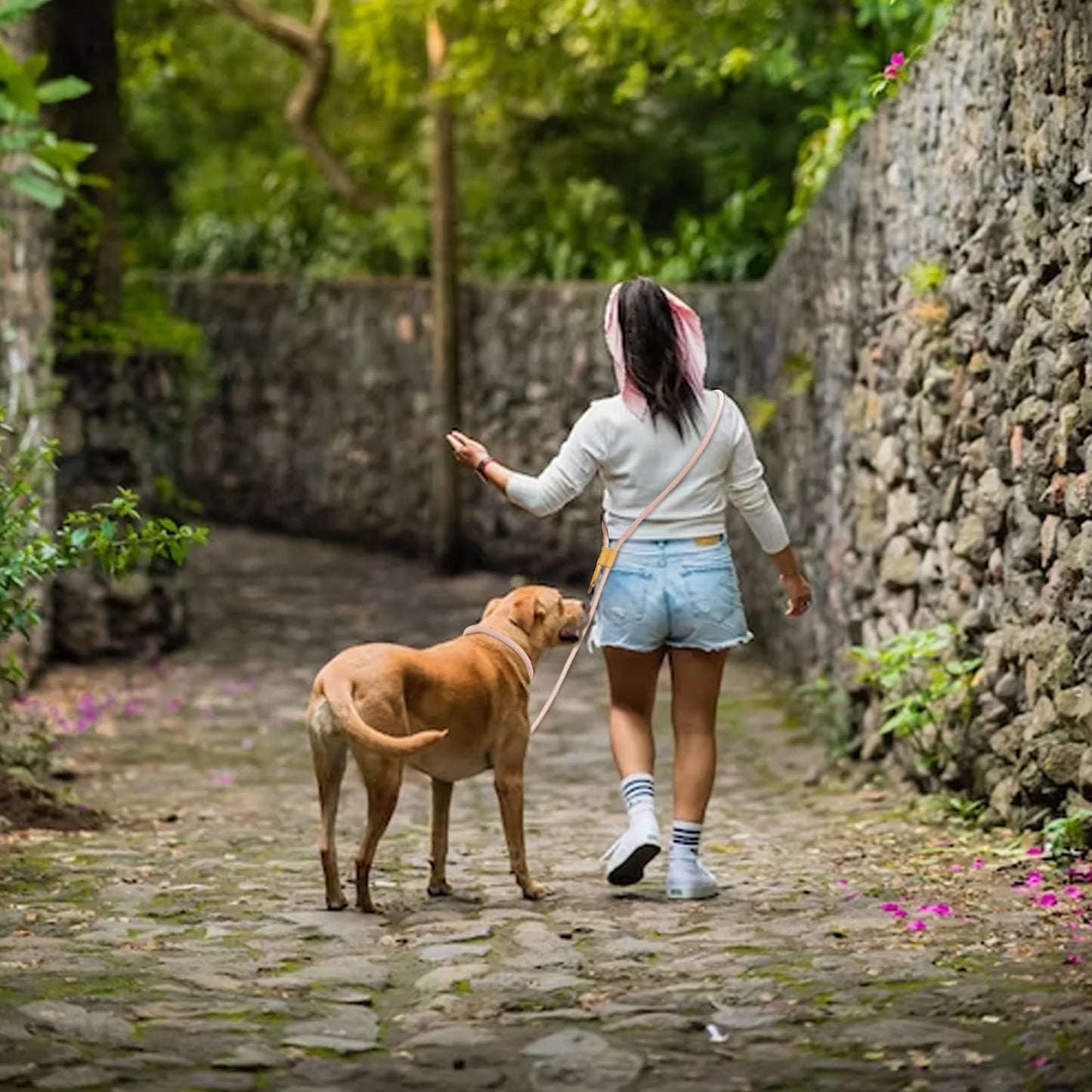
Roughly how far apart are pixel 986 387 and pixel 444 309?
10.4m

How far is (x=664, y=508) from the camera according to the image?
6.30 meters

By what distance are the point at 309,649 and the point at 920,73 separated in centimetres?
654

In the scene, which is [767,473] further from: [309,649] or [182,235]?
[182,235]

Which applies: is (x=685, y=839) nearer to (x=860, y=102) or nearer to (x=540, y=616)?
(x=540, y=616)

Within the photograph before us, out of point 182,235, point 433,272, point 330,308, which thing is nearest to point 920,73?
point 433,272

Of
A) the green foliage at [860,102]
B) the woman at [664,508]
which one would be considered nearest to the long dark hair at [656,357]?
the woman at [664,508]

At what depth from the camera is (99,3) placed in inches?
536

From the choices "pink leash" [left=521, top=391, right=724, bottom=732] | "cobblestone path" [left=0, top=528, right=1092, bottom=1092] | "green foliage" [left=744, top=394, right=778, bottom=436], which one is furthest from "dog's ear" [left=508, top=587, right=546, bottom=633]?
"green foliage" [left=744, top=394, right=778, bottom=436]

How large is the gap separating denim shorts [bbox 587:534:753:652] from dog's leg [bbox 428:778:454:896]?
66cm

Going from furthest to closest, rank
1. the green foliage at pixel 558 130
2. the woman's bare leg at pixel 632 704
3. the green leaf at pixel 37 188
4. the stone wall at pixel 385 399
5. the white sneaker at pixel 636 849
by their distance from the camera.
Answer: the stone wall at pixel 385 399, the green foliage at pixel 558 130, the woman's bare leg at pixel 632 704, the white sneaker at pixel 636 849, the green leaf at pixel 37 188

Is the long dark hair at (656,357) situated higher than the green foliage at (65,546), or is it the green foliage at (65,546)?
the long dark hair at (656,357)

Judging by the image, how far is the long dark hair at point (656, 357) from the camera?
246 inches

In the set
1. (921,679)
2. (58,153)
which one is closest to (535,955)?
(58,153)

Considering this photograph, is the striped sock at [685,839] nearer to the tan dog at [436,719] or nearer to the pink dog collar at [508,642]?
the tan dog at [436,719]
